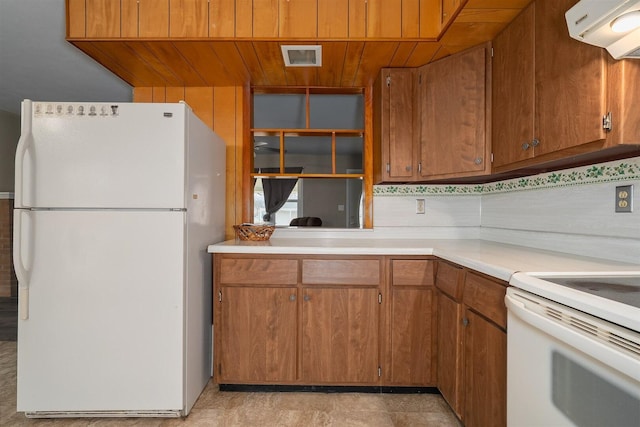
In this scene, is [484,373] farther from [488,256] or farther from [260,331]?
[260,331]

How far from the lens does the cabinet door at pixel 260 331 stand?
6.57 ft

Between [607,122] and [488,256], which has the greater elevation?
[607,122]

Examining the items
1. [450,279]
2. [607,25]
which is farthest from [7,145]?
[607,25]

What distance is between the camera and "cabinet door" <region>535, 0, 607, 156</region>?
3.91 ft

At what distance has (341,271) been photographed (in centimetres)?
199

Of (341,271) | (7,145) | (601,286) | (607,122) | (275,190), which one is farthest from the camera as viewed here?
(7,145)

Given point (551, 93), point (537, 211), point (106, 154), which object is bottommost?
point (537, 211)

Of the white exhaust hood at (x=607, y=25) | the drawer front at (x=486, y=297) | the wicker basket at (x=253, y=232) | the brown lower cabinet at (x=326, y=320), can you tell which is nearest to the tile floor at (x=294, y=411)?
the brown lower cabinet at (x=326, y=320)

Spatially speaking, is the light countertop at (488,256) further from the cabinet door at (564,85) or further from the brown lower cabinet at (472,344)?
the cabinet door at (564,85)

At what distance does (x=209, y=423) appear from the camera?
1777 mm

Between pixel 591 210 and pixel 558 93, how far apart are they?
0.58 meters

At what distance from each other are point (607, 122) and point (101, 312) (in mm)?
2217

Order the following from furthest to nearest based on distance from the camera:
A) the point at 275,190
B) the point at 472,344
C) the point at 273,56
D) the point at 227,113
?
the point at 275,190
the point at 227,113
the point at 273,56
the point at 472,344

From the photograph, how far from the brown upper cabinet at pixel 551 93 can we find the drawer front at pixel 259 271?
1244 millimetres
